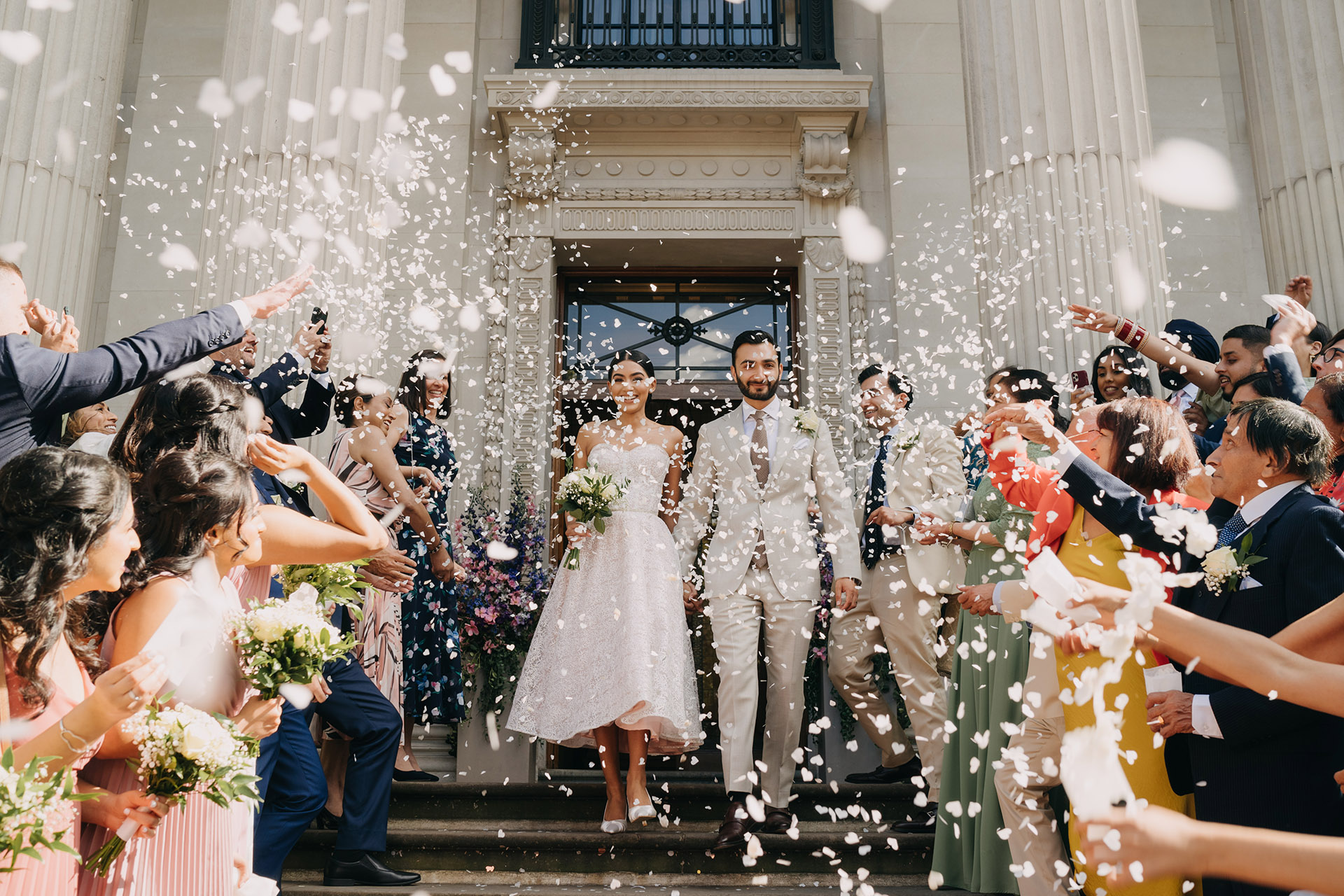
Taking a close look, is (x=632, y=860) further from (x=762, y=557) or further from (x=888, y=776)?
(x=888, y=776)

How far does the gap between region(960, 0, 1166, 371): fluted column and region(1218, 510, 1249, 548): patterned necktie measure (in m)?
2.76

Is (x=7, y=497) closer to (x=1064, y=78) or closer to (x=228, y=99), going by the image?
(x=228, y=99)

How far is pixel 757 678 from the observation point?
4.75 m

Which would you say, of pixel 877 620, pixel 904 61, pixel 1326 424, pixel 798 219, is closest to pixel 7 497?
pixel 1326 424

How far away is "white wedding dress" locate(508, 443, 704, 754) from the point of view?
4.68 metres

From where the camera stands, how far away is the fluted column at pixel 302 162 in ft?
20.0

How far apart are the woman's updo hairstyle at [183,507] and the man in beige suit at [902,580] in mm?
3354

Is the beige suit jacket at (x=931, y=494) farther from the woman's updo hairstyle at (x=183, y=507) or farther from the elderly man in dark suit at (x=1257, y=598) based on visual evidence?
the woman's updo hairstyle at (x=183, y=507)

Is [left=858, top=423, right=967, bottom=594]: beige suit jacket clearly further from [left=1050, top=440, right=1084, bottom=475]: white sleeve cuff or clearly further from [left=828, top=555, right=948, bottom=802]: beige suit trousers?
[left=1050, top=440, right=1084, bottom=475]: white sleeve cuff

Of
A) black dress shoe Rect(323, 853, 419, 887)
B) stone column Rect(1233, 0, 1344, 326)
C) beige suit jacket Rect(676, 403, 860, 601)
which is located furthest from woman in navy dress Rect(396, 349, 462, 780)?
stone column Rect(1233, 0, 1344, 326)

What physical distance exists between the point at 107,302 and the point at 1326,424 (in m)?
8.51

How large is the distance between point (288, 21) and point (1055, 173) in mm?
5079

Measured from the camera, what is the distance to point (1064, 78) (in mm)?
6227

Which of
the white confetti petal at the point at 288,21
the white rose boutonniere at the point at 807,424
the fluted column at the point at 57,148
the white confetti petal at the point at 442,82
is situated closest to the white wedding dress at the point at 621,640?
the white rose boutonniere at the point at 807,424
